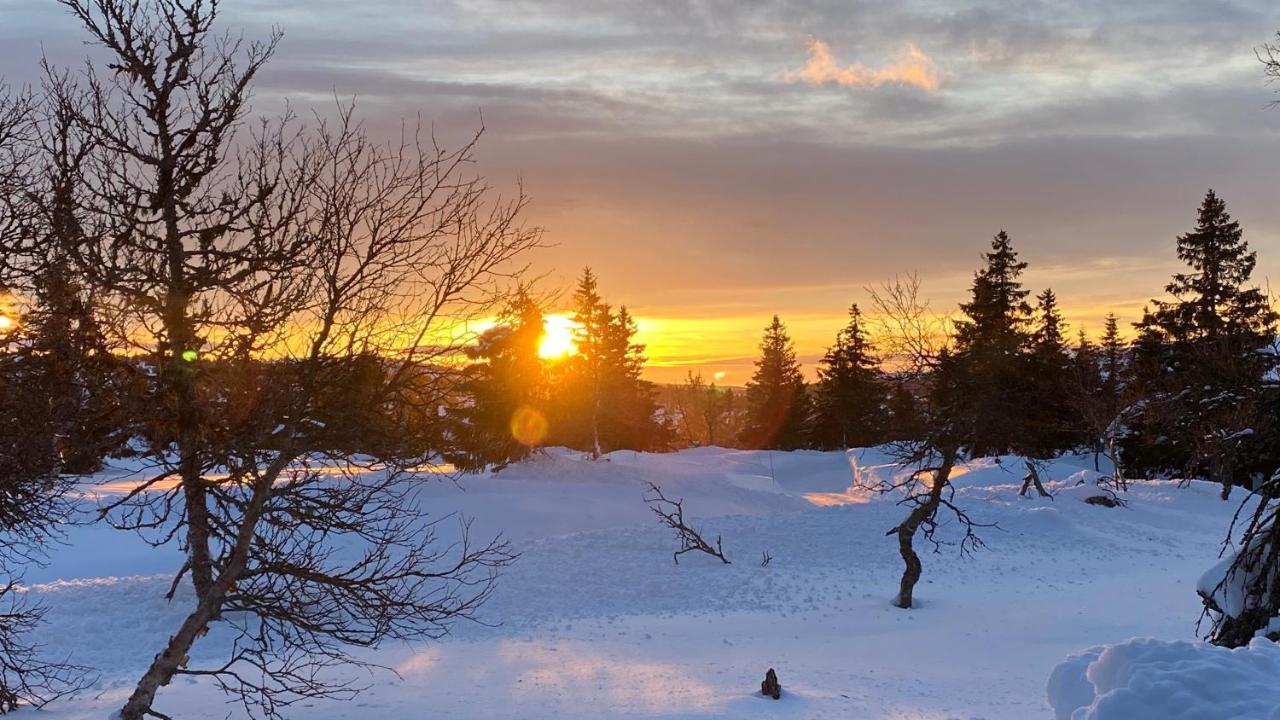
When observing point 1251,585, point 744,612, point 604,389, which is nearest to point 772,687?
point 1251,585

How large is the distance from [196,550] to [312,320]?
442 cm

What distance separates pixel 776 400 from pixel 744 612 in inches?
1758

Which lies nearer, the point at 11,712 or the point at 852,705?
the point at 11,712

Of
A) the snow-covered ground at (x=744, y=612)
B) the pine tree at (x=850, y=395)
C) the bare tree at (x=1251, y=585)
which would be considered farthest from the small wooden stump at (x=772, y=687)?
the pine tree at (x=850, y=395)

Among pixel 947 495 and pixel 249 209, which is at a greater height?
pixel 249 209

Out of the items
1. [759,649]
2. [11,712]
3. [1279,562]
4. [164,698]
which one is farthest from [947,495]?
[11,712]

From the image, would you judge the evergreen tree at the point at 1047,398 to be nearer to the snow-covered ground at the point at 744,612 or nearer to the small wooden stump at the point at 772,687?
the snow-covered ground at the point at 744,612

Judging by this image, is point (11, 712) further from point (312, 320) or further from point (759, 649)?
point (759, 649)

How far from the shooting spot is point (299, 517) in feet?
27.1

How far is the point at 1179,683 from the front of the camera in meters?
5.48

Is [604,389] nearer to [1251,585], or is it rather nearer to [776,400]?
[776,400]

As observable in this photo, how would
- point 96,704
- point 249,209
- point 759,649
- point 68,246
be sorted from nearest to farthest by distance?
point 68,246, point 249,209, point 96,704, point 759,649

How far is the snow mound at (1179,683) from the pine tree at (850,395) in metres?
46.6

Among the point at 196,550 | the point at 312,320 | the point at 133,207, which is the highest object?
the point at 133,207
